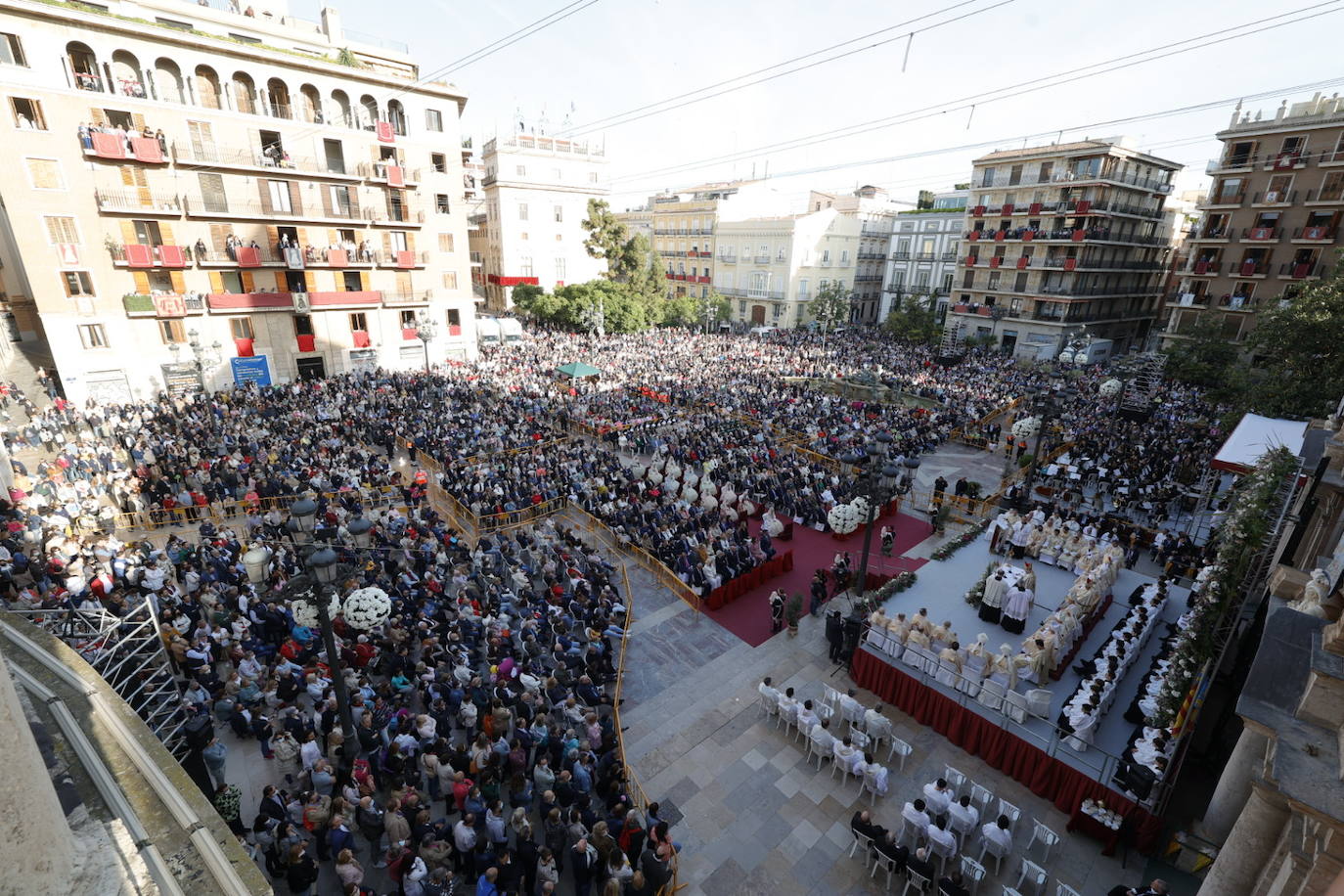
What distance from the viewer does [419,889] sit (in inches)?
279

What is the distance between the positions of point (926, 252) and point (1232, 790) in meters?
58.9

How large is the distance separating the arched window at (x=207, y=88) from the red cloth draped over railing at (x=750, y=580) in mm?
33602

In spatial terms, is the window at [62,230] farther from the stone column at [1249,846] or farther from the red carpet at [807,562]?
the stone column at [1249,846]

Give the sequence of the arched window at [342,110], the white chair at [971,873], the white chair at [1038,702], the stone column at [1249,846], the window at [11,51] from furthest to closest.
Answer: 1. the arched window at [342,110]
2. the window at [11,51]
3. the white chair at [1038,702]
4. the white chair at [971,873]
5. the stone column at [1249,846]

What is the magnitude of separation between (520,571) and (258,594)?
543 cm

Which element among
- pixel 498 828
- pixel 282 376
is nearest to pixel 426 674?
pixel 498 828

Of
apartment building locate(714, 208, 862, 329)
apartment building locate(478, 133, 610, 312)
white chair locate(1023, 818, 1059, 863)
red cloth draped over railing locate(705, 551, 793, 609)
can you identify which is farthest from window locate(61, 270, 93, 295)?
apartment building locate(714, 208, 862, 329)

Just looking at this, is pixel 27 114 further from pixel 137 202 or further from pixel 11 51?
pixel 137 202

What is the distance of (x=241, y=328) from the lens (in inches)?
1201

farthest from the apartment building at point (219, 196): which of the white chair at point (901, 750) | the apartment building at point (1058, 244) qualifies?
the apartment building at point (1058, 244)

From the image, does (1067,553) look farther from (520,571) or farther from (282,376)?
(282,376)

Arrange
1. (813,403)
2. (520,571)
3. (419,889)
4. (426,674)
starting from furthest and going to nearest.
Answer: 1. (813,403)
2. (520,571)
3. (426,674)
4. (419,889)

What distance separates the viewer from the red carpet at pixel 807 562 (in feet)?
46.2

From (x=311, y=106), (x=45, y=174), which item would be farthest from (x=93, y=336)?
(x=311, y=106)
